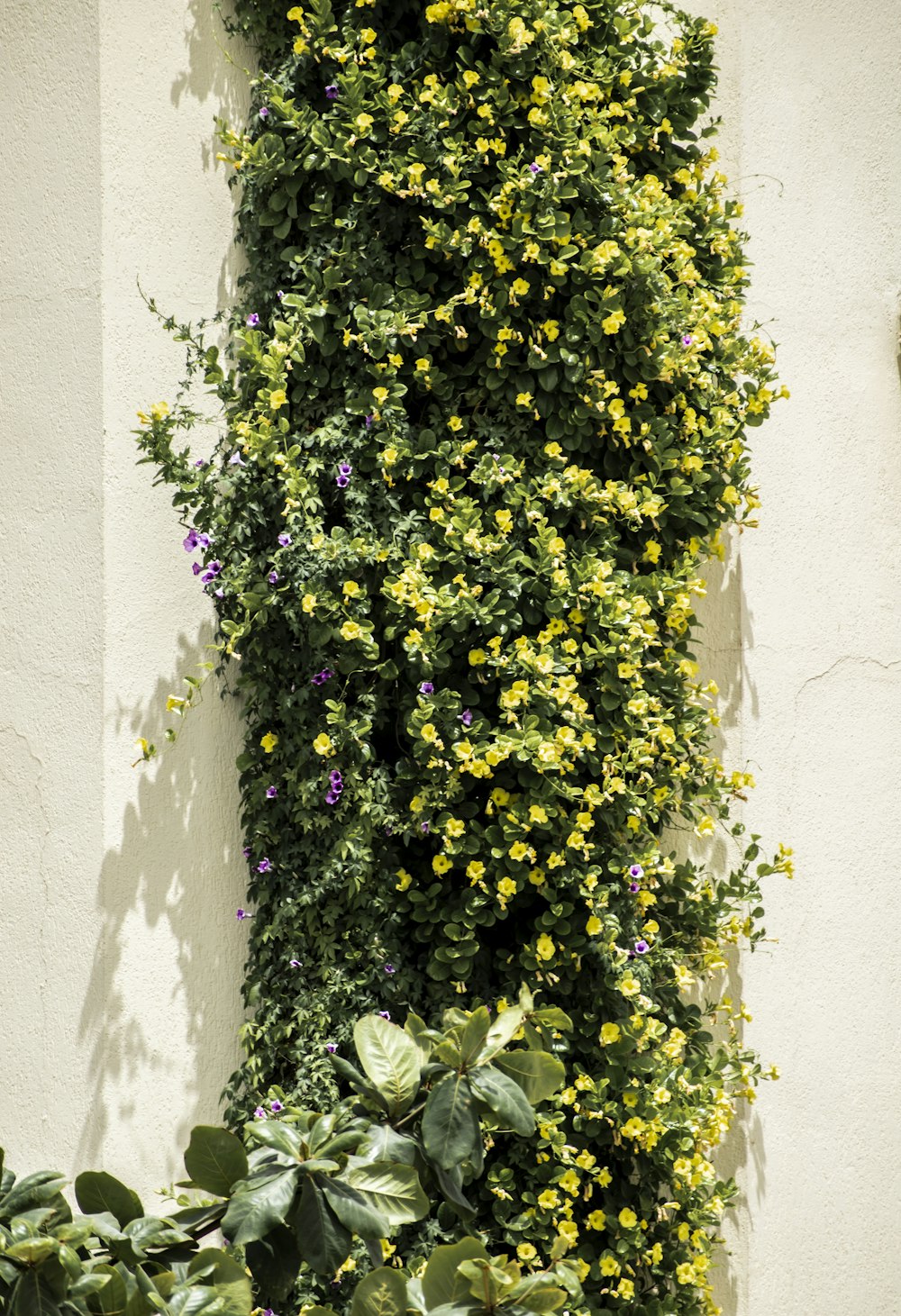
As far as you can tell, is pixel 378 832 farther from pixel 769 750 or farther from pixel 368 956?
pixel 769 750

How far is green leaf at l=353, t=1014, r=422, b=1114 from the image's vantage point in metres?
1.14

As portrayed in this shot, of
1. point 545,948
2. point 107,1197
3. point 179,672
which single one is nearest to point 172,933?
point 179,672

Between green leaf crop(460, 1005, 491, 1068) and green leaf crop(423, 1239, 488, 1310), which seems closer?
green leaf crop(423, 1239, 488, 1310)

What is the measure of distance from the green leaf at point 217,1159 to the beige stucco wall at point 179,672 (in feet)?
3.91

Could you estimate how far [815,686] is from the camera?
2.75 m

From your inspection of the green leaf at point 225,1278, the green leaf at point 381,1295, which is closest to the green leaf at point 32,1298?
the green leaf at point 225,1278

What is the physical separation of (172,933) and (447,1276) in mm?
1380

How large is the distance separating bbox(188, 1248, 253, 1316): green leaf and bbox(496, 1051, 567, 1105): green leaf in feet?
0.95

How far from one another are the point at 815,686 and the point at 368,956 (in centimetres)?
118

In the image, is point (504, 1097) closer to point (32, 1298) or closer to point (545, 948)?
point (32, 1298)

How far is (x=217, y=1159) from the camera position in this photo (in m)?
1.09

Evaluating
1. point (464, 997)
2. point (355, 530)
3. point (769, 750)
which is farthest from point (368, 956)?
point (769, 750)

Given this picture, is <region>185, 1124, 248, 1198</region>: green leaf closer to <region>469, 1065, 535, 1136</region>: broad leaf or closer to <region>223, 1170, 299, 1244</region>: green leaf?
<region>223, 1170, 299, 1244</region>: green leaf

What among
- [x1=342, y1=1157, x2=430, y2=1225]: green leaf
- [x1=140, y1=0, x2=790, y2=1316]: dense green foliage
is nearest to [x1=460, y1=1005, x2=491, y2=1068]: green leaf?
[x1=342, y1=1157, x2=430, y2=1225]: green leaf
